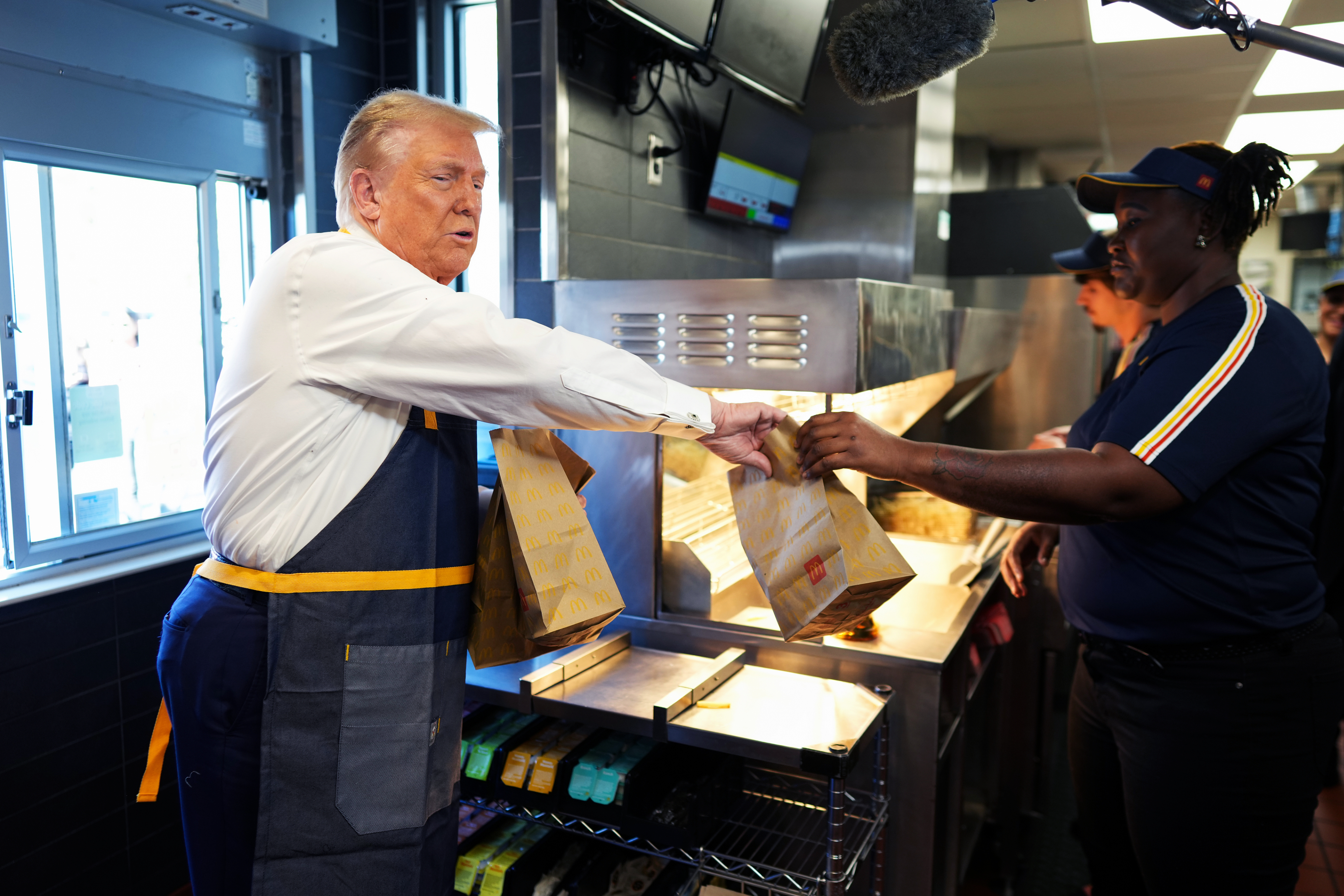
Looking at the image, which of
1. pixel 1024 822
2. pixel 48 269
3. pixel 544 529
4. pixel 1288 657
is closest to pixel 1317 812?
pixel 1024 822

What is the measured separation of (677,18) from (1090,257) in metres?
1.44

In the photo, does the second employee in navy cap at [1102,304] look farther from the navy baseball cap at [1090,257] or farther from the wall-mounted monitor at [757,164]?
the wall-mounted monitor at [757,164]

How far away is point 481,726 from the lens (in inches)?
81.9

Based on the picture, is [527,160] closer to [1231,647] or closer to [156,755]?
[156,755]

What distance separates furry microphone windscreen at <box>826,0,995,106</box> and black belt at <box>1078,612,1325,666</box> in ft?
3.61

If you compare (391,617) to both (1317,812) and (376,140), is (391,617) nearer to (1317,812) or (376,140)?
(376,140)

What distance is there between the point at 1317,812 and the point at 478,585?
11.6 feet

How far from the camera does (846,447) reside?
164cm

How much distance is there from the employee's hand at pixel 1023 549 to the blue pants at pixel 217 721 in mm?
1772

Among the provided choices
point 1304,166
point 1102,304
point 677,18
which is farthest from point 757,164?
point 1304,166

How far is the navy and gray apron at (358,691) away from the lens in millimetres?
1392

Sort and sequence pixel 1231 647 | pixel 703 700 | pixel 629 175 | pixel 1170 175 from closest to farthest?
1. pixel 1231 647
2. pixel 1170 175
3. pixel 703 700
4. pixel 629 175

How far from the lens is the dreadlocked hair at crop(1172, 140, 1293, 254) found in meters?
1.77

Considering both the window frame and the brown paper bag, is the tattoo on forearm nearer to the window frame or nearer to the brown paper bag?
the brown paper bag
